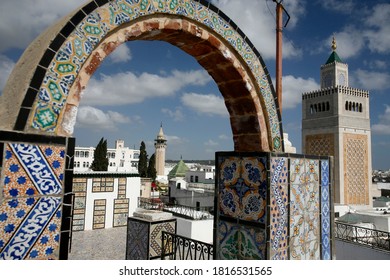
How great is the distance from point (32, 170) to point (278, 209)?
168cm

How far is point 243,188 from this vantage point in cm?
243

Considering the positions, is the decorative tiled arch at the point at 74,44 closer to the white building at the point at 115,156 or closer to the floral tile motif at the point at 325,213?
the floral tile motif at the point at 325,213

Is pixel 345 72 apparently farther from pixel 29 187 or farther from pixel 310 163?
pixel 29 187

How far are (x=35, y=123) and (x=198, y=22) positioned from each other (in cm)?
120

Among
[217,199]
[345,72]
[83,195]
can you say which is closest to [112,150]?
[345,72]

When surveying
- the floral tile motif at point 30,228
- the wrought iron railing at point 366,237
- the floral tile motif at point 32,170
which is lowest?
the wrought iron railing at point 366,237

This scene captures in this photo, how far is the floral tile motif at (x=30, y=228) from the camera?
48.8 inches

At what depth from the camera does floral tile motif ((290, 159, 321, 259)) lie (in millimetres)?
2459

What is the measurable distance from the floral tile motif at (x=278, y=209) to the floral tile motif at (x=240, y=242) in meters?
0.09

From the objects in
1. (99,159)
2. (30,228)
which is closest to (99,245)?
(30,228)

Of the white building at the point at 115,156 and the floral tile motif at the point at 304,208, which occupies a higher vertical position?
the white building at the point at 115,156

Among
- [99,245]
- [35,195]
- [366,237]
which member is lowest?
[99,245]

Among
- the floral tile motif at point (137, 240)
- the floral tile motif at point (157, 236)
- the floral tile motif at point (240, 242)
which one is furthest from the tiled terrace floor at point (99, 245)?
the floral tile motif at point (240, 242)

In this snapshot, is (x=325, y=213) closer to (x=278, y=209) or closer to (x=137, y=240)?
(x=278, y=209)
